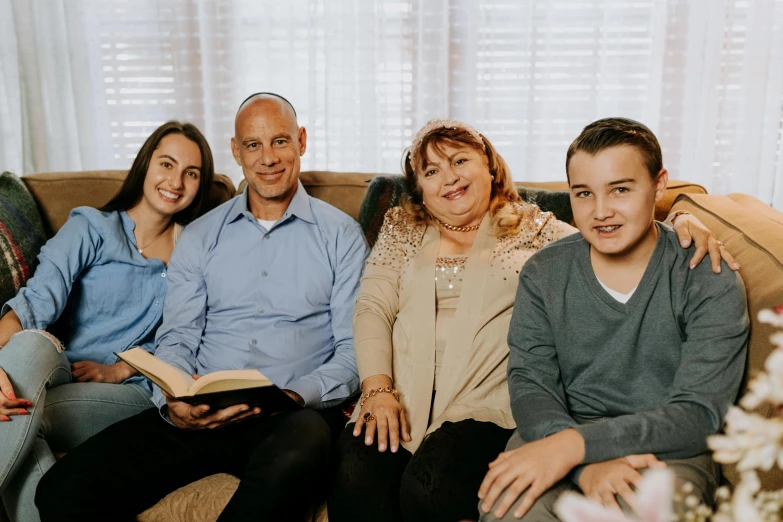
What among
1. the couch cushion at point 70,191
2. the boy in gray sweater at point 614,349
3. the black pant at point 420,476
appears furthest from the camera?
the couch cushion at point 70,191

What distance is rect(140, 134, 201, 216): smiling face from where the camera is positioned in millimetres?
2020

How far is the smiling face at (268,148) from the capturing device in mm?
1981

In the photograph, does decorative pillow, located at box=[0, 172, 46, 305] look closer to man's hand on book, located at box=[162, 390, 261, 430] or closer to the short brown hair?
man's hand on book, located at box=[162, 390, 261, 430]

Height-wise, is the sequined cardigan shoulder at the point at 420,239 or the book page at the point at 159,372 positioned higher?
the sequined cardigan shoulder at the point at 420,239

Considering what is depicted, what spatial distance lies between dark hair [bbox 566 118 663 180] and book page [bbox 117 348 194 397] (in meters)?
0.95

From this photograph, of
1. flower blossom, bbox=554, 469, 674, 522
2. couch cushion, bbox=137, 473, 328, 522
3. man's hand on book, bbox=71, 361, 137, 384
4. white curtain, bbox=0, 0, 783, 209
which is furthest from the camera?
white curtain, bbox=0, 0, 783, 209

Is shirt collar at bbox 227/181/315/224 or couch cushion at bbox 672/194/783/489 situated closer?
couch cushion at bbox 672/194/783/489

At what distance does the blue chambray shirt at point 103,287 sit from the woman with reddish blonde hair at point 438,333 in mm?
656

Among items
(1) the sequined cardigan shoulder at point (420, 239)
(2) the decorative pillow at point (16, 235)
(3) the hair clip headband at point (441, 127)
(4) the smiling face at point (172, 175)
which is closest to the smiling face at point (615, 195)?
(1) the sequined cardigan shoulder at point (420, 239)

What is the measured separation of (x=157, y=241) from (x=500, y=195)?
3.34 feet

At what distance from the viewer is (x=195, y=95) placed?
3.09 m

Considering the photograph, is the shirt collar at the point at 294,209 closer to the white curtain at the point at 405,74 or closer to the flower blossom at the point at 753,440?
the white curtain at the point at 405,74

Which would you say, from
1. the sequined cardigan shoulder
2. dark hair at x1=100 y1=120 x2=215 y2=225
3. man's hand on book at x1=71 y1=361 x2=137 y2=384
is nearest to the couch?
dark hair at x1=100 y1=120 x2=215 y2=225

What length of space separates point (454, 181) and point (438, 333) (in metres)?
0.38
